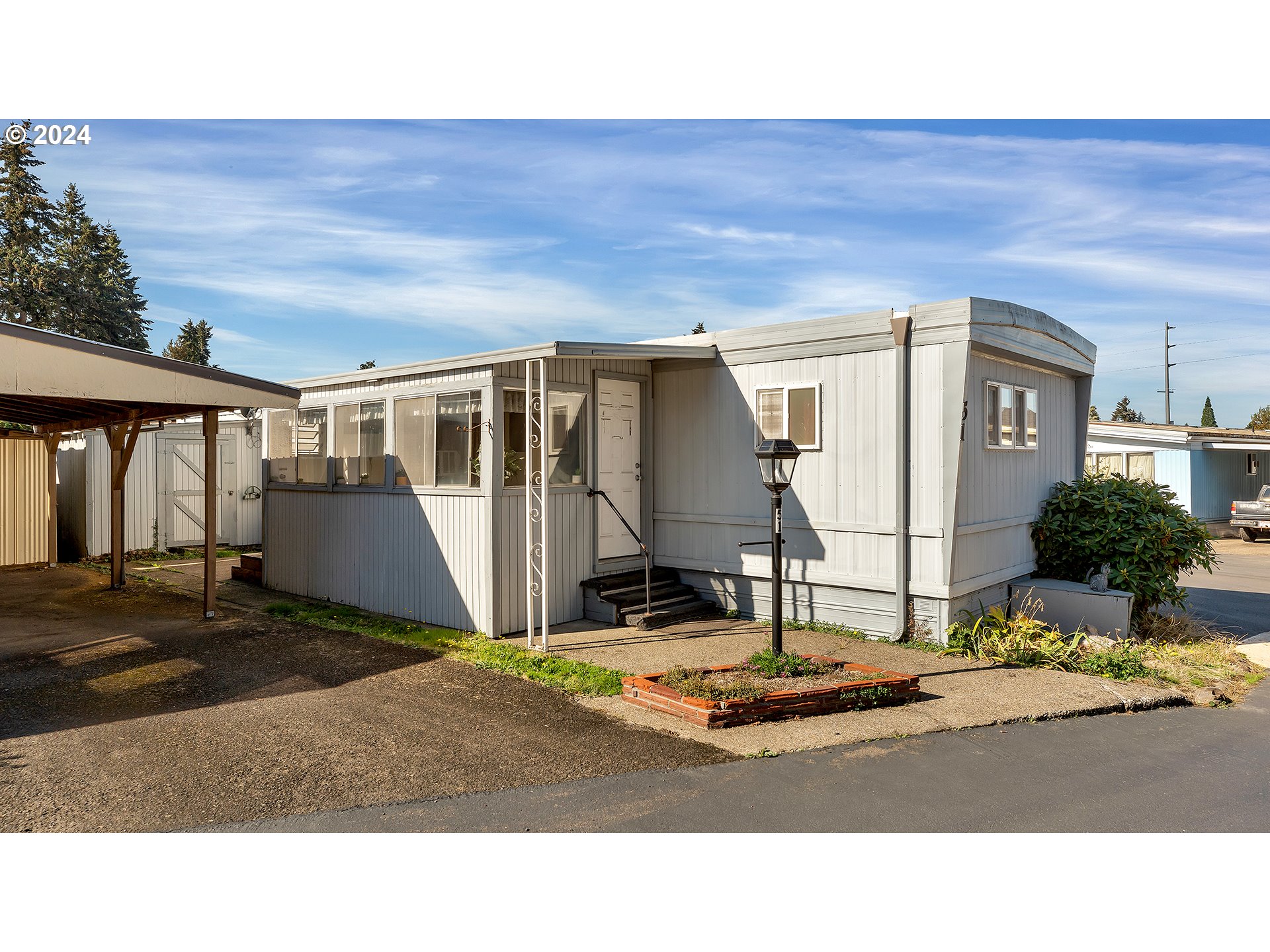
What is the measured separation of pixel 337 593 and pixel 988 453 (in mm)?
7892

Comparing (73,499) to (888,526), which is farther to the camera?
(73,499)

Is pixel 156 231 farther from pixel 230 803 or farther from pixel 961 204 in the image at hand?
pixel 230 803

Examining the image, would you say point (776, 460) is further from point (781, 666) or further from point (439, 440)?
point (439, 440)

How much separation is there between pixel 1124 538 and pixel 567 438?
21.0 ft

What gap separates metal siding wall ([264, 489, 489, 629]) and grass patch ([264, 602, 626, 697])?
0.78 ft

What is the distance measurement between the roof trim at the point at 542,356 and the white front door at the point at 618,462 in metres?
0.44

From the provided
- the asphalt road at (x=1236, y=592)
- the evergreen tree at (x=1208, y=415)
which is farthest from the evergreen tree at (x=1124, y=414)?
the asphalt road at (x=1236, y=592)

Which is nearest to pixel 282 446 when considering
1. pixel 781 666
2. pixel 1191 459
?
pixel 781 666

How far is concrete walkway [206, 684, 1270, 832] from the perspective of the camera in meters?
3.71

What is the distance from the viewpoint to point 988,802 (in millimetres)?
3988

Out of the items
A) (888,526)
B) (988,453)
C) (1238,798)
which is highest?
(988,453)

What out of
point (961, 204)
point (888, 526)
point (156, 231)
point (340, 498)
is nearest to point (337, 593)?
point (340, 498)

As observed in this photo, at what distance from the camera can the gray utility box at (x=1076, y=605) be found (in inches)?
309

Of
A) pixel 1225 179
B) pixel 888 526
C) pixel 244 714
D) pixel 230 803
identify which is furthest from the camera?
pixel 1225 179
